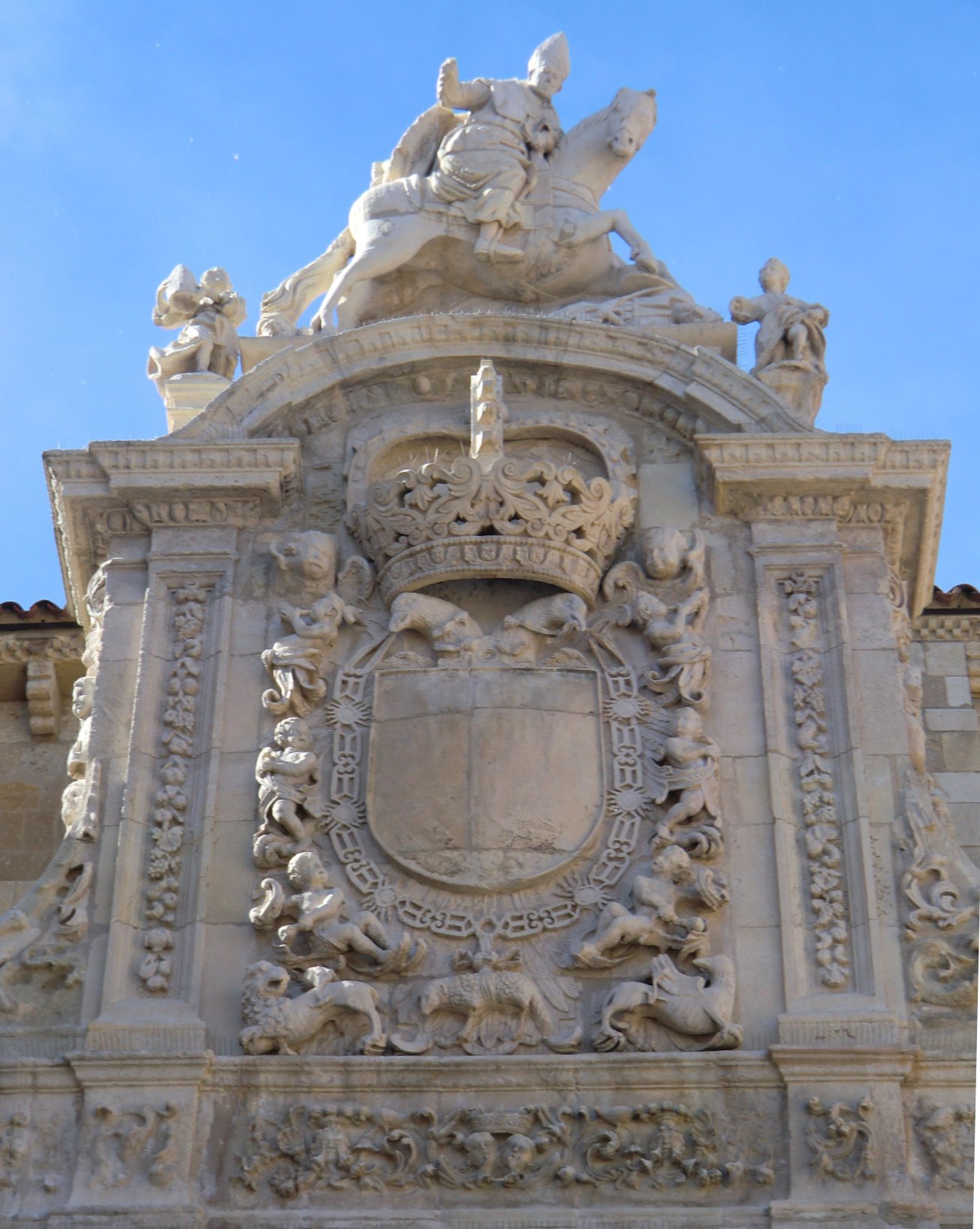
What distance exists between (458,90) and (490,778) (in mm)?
5145

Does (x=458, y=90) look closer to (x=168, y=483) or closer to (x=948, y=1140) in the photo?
(x=168, y=483)

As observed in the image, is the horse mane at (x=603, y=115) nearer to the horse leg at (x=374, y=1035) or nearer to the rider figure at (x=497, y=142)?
the rider figure at (x=497, y=142)

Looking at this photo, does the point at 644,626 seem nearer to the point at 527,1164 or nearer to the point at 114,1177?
the point at 527,1164

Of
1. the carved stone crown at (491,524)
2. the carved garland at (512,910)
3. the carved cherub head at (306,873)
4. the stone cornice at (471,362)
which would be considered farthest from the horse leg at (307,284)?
the carved cherub head at (306,873)

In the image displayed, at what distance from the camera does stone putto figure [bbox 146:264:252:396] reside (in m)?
13.3

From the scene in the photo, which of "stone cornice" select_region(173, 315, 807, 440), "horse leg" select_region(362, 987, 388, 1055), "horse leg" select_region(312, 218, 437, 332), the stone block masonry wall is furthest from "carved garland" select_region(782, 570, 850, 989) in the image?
the stone block masonry wall

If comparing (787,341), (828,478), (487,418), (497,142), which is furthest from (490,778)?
(497,142)

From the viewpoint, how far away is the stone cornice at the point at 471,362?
12.4 m

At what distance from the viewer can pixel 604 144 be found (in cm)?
1424

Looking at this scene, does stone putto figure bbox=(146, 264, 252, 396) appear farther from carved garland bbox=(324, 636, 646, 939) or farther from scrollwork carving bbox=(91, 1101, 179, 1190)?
scrollwork carving bbox=(91, 1101, 179, 1190)

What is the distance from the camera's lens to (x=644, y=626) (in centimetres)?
1173

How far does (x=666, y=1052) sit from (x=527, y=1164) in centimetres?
82

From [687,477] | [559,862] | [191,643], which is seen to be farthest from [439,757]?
[687,477]

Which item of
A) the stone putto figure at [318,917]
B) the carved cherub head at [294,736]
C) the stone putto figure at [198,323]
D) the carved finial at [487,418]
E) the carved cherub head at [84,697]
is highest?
the stone putto figure at [198,323]
